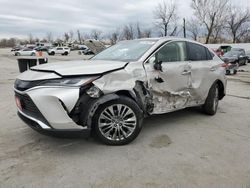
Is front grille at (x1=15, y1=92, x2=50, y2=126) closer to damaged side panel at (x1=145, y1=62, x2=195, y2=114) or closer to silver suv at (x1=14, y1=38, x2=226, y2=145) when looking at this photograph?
silver suv at (x1=14, y1=38, x2=226, y2=145)

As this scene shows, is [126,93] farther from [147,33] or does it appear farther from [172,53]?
[147,33]

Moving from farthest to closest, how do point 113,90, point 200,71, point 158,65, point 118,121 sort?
point 200,71 < point 158,65 < point 118,121 < point 113,90

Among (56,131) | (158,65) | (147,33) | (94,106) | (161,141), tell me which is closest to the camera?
(56,131)

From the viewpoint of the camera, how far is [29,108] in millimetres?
3766

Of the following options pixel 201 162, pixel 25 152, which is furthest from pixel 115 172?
pixel 25 152

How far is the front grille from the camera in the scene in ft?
11.9

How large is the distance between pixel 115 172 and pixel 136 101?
4.04 ft

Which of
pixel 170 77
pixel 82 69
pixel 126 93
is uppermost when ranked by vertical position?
pixel 82 69

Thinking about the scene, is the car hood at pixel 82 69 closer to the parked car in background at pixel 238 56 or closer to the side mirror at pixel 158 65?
the side mirror at pixel 158 65

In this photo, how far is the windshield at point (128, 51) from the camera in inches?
181

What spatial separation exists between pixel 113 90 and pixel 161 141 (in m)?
1.17

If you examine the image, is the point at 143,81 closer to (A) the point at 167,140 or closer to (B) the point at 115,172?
(A) the point at 167,140

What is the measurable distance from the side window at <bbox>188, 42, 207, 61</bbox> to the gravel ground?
4.29 feet

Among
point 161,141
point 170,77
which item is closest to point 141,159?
point 161,141
